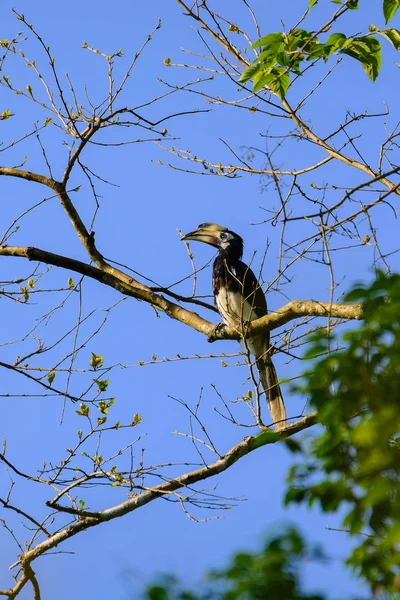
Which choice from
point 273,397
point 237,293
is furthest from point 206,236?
point 273,397

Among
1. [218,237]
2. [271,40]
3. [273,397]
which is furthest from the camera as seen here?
[218,237]

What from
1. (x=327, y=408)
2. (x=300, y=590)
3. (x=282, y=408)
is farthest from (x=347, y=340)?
(x=282, y=408)

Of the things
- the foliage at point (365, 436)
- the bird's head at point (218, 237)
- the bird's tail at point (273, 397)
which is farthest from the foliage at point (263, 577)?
the bird's head at point (218, 237)

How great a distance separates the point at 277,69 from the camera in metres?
4.14

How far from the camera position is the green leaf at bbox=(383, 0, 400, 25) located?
13.1ft

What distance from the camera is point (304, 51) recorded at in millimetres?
4215

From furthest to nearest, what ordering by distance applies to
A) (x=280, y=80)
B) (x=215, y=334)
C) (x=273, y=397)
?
(x=273, y=397) < (x=215, y=334) < (x=280, y=80)

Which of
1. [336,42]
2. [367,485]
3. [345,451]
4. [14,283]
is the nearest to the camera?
[367,485]

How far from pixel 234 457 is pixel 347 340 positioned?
2.20 m

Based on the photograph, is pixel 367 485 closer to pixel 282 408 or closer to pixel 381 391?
pixel 381 391

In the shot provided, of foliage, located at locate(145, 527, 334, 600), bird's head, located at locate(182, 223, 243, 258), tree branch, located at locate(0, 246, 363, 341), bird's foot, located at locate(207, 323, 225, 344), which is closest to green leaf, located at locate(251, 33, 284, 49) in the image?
tree branch, located at locate(0, 246, 363, 341)

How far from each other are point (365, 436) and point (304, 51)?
267 cm

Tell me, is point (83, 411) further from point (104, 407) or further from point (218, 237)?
point (218, 237)

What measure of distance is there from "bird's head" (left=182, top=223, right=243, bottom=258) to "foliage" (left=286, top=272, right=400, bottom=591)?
4.75 meters
